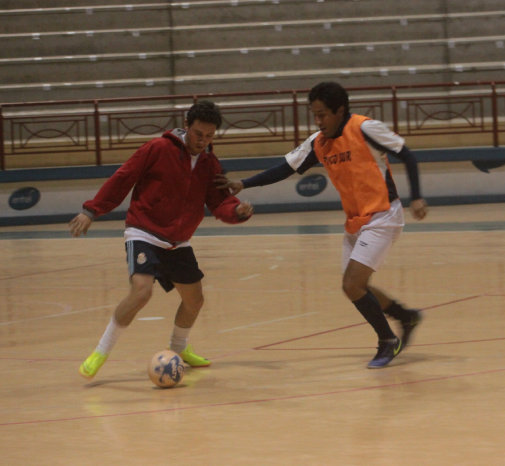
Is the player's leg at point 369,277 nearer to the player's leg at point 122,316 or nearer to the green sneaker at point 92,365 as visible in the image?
the player's leg at point 122,316

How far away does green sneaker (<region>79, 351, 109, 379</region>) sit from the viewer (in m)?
5.36

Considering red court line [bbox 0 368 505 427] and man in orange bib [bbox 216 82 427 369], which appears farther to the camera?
man in orange bib [bbox 216 82 427 369]

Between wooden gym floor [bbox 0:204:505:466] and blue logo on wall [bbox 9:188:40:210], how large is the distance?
621cm

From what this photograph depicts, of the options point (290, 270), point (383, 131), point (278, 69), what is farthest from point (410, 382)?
point (278, 69)

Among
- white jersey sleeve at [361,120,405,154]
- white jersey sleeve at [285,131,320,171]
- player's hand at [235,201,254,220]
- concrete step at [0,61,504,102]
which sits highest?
concrete step at [0,61,504,102]

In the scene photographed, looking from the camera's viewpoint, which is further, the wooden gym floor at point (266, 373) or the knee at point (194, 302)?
the knee at point (194, 302)

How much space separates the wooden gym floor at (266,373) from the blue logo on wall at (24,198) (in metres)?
6.21

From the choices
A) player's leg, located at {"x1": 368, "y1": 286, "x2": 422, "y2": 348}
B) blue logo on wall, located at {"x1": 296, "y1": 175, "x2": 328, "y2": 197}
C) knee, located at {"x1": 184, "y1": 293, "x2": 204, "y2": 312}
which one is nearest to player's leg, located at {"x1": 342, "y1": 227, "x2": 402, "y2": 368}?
player's leg, located at {"x1": 368, "y1": 286, "x2": 422, "y2": 348}

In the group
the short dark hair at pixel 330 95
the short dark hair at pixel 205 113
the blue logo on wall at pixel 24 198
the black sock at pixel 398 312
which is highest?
the short dark hair at pixel 330 95

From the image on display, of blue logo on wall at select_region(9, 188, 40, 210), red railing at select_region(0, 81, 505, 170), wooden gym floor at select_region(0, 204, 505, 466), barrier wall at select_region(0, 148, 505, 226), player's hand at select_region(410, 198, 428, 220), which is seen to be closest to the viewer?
wooden gym floor at select_region(0, 204, 505, 466)

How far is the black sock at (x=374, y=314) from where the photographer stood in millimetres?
5594

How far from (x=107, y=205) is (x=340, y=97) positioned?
1.41 metres

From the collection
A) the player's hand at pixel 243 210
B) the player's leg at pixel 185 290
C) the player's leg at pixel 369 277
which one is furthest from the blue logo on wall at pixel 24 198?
the player's leg at pixel 369 277

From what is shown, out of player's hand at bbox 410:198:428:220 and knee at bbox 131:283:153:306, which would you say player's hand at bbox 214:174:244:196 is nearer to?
knee at bbox 131:283:153:306
